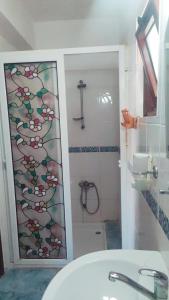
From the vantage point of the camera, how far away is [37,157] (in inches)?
82.0

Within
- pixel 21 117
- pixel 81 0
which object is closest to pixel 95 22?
pixel 81 0

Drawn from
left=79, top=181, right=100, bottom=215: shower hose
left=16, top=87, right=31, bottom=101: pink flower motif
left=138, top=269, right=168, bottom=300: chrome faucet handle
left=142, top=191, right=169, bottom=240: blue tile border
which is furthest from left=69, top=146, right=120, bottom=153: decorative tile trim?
left=138, top=269, right=168, bottom=300: chrome faucet handle

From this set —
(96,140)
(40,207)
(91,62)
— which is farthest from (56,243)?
(91,62)

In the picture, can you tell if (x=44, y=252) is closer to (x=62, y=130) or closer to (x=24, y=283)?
(x=24, y=283)

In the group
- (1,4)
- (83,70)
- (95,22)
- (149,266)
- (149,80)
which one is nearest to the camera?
(149,266)

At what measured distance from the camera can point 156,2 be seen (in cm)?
95

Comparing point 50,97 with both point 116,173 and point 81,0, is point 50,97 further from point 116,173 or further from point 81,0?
point 116,173

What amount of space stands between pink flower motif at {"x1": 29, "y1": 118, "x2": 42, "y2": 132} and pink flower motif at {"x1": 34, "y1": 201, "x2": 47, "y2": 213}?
661 mm

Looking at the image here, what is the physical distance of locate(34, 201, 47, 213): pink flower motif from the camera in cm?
215

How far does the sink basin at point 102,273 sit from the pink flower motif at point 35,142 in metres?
1.25

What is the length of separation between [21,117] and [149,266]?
157 centimetres

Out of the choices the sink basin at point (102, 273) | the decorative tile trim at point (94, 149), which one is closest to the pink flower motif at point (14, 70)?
the decorative tile trim at point (94, 149)

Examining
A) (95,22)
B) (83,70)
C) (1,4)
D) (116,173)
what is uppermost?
(95,22)

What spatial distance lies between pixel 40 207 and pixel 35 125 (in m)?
Result: 0.74
